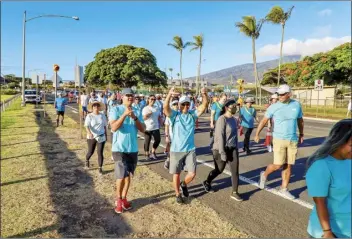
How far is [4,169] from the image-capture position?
7.62 m

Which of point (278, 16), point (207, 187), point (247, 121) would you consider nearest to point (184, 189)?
point (207, 187)

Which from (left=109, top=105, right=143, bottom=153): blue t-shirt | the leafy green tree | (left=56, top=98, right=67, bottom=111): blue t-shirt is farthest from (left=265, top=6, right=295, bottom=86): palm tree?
(left=109, top=105, right=143, bottom=153): blue t-shirt

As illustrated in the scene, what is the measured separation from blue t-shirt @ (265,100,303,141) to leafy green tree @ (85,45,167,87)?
43.4m

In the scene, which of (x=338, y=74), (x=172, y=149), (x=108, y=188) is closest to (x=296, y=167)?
(x=172, y=149)

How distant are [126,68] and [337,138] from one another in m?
47.5

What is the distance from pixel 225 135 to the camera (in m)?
5.54

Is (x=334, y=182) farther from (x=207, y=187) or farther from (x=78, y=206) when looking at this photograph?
(x=78, y=206)

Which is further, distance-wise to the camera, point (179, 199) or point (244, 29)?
point (244, 29)

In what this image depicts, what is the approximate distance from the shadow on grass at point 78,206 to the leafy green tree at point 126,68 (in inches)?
1614

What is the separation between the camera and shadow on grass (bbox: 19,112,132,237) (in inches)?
169

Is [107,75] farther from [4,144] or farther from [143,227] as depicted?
[143,227]

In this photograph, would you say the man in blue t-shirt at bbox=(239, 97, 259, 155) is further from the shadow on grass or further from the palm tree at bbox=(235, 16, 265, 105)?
the palm tree at bbox=(235, 16, 265, 105)

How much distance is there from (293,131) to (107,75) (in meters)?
46.2

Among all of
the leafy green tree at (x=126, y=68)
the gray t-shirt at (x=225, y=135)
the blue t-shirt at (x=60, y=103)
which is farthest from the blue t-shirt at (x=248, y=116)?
the leafy green tree at (x=126, y=68)
